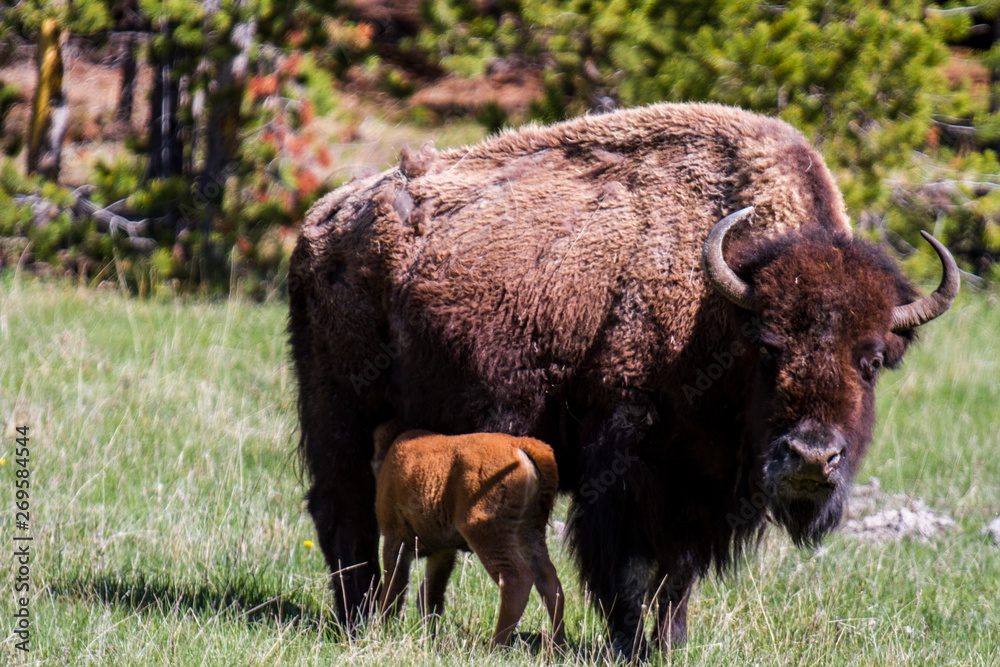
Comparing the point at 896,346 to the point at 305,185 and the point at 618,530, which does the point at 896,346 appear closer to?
the point at 618,530

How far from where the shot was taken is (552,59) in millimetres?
11188

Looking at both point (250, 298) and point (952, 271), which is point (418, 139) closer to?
point (250, 298)

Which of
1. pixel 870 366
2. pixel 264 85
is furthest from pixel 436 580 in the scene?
pixel 264 85

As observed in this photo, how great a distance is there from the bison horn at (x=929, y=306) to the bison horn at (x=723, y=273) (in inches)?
21.5

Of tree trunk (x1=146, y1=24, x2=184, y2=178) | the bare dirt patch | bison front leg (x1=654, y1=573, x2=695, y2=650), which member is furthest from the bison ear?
tree trunk (x1=146, y1=24, x2=184, y2=178)

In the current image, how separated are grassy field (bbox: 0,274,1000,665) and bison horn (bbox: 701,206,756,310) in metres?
1.40

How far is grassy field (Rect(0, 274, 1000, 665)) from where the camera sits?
4.08 m

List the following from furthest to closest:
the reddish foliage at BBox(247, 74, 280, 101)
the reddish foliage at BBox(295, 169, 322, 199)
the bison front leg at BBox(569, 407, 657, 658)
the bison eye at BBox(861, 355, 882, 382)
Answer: the reddish foliage at BBox(295, 169, 322, 199), the reddish foliage at BBox(247, 74, 280, 101), the bison front leg at BBox(569, 407, 657, 658), the bison eye at BBox(861, 355, 882, 382)

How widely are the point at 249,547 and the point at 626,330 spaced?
246 centimetres

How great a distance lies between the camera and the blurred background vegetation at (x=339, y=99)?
9.84m

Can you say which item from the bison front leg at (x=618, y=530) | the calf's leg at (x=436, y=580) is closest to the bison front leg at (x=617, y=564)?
the bison front leg at (x=618, y=530)

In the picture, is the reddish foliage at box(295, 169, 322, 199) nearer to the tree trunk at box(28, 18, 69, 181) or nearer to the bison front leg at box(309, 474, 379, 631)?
the tree trunk at box(28, 18, 69, 181)

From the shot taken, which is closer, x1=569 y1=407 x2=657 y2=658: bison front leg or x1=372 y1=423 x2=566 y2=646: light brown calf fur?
x1=372 y1=423 x2=566 y2=646: light brown calf fur

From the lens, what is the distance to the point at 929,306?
384cm
